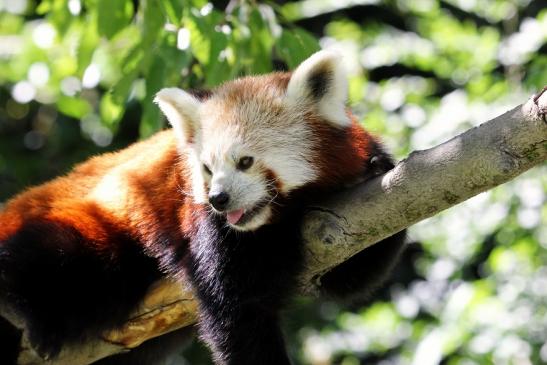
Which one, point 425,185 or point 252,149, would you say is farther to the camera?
point 252,149

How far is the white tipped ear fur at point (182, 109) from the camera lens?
14.8 feet

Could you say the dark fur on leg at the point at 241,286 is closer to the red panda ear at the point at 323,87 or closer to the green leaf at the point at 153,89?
the red panda ear at the point at 323,87

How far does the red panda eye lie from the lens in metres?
4.25

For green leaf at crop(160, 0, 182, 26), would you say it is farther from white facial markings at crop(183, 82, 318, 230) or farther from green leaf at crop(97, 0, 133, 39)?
white facial markings at crop(183, 82, 318, 230)

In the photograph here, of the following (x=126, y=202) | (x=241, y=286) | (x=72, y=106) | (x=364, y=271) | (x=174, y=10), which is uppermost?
(x=174, y=10)

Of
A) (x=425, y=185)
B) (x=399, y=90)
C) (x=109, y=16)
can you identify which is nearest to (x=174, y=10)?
(x=109, y=16)

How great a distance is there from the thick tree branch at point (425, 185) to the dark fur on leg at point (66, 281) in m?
1.02

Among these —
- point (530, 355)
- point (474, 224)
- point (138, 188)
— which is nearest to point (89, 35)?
point (138, 188)

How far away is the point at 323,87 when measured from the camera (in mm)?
4398

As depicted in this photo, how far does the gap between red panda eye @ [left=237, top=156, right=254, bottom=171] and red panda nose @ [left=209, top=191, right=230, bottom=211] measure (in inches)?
9.1

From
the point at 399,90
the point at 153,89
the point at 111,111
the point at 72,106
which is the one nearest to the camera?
the point at 153,89

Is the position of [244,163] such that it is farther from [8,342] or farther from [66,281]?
[8,342]

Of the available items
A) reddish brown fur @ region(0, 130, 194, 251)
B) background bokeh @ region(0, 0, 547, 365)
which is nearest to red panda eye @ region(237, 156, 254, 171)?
reddish brown fur @ region(0, 130, 194, 251)

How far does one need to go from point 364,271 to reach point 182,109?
127cm
